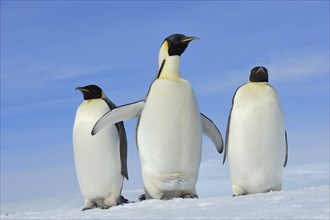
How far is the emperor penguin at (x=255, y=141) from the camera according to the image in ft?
21.8

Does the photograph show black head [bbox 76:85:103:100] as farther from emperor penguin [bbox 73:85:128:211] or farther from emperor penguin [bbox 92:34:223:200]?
emperor penguin [bbox 92:34:223:200]

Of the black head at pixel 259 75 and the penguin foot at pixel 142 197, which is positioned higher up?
the black head at pixel 259 75

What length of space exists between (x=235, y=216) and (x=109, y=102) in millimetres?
3299

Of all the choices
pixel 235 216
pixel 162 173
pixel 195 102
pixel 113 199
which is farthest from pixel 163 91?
pixel 235 216

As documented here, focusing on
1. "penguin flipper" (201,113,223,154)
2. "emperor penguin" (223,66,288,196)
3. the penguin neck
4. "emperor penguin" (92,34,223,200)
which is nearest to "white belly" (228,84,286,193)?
"emperor penguin" (223,66,288,196)

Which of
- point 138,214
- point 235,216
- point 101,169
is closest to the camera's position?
point 235,216

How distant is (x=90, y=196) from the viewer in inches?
281

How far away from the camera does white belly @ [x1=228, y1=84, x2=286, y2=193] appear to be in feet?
21.8

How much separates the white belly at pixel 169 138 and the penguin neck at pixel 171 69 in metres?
0.13

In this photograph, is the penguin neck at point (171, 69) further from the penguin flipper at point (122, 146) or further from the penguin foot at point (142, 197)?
the penguin foot at point (142, 197)

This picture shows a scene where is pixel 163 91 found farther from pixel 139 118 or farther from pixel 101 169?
pixel 101 169

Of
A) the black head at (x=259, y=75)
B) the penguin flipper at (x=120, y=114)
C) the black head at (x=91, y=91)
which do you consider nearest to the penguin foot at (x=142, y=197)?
the penguin flipper at (x=120, y=114)

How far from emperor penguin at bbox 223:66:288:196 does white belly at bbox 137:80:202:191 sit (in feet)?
1.42

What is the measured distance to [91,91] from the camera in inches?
291
